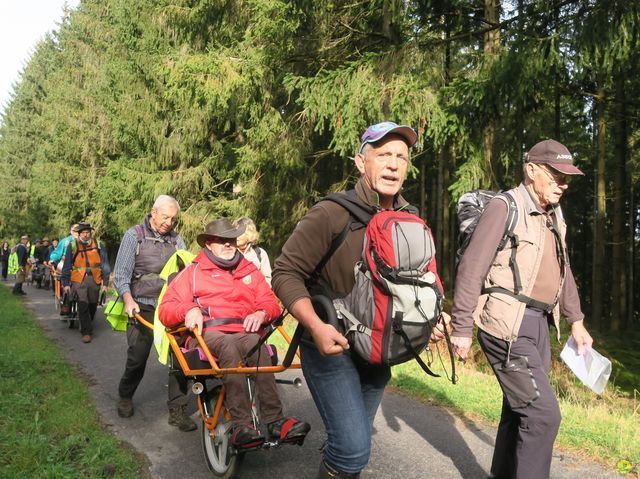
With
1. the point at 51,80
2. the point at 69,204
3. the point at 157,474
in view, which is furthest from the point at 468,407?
the point at 51,80

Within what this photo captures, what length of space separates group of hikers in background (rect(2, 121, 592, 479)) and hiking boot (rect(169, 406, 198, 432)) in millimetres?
13

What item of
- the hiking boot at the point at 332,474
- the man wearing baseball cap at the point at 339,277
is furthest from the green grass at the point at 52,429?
the man wearing baseball cap at the point at 339,277

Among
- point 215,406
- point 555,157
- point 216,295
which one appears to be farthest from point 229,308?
point 555,157

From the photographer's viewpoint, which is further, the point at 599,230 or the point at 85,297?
the point at 599,230

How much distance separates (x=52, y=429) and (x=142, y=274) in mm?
1647

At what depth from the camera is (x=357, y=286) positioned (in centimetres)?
235

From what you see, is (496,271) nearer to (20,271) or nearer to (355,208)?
(355,208)

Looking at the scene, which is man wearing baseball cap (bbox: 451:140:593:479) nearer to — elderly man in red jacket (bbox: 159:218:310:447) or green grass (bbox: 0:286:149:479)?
elderly man in red jacket (bbox: 159:218:310:447)

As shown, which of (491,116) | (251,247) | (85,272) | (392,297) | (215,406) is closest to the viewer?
(392,297)

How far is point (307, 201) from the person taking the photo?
50.1ft

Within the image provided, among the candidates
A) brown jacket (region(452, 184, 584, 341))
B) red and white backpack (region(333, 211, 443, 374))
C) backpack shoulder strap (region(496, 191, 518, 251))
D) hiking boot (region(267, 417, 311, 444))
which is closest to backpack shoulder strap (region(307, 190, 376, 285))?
red and white backpack (region(333, 211, 443, 374))

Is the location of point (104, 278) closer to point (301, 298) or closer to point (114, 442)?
point (114, 442)

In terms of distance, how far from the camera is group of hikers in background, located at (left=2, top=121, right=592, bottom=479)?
244 centimetres

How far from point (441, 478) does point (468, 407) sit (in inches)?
66.2
